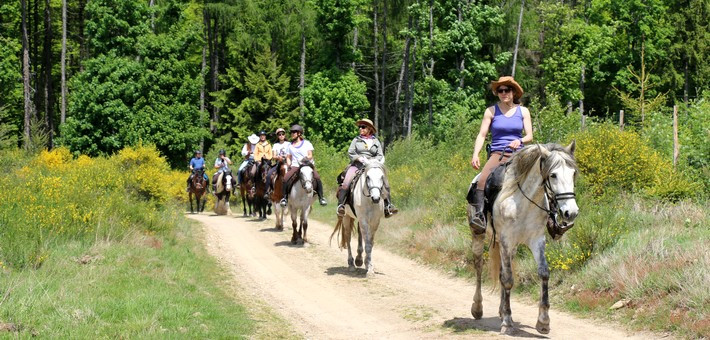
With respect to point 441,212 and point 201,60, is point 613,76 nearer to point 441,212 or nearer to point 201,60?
point 201,60

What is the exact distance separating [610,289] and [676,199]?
5269 mm

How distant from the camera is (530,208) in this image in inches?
357

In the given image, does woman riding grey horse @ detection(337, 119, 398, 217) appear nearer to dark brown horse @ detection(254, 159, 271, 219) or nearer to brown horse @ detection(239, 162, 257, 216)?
dark brown horse @ detection(254, 159, 271, 219)

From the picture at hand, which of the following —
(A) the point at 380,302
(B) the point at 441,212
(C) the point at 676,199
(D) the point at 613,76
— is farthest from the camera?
(D) the point at 613,76

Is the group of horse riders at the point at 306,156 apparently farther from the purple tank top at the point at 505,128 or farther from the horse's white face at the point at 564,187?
the horse's white face at the point at 564,187

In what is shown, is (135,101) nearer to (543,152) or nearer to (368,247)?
(368,247)

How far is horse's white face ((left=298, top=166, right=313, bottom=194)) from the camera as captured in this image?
18.1m

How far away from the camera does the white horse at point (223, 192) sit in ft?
100

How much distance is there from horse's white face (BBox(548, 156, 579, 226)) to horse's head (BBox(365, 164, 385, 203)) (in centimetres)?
545

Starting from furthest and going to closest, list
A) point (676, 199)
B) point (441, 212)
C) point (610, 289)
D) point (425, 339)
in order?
point (441, 212) → point (676, 199) → point (610, 289) → point (425, 339)

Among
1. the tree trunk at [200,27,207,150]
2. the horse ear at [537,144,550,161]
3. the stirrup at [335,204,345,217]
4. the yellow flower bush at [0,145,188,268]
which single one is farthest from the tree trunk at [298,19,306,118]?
the horse ear at [537,144,550,161]

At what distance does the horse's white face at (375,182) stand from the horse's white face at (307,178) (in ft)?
14.2

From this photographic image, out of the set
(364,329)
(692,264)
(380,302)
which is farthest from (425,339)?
(692,264)

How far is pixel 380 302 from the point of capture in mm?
11977
